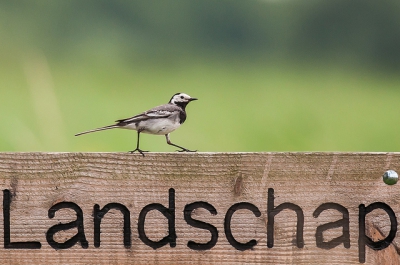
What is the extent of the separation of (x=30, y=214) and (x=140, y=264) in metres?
0.32

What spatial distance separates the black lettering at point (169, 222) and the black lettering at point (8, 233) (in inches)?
10.7

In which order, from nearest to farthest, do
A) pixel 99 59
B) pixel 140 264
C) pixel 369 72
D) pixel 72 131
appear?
pixel 140 264
pixel 369 72
pixel 72 131
pixel 99 59

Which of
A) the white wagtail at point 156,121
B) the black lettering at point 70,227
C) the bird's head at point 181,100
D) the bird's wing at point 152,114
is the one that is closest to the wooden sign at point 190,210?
the black lettering at point 70,227

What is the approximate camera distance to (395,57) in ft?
12.4

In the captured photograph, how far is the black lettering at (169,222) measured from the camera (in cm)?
238

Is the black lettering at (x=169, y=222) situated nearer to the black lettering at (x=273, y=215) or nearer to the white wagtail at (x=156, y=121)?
the black lettering at (x=273, y=215)

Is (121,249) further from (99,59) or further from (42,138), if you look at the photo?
(99,59)

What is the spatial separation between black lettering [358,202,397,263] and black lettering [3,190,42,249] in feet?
2.77

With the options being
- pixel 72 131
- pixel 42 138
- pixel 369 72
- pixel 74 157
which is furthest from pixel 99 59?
pixel 74 157

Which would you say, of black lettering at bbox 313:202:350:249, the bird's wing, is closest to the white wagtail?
the bird's wing

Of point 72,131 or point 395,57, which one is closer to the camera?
point 395,57

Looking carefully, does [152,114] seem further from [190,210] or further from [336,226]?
[336,226]

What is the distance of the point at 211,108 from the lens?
518cm

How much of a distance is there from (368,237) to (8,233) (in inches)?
37.4
